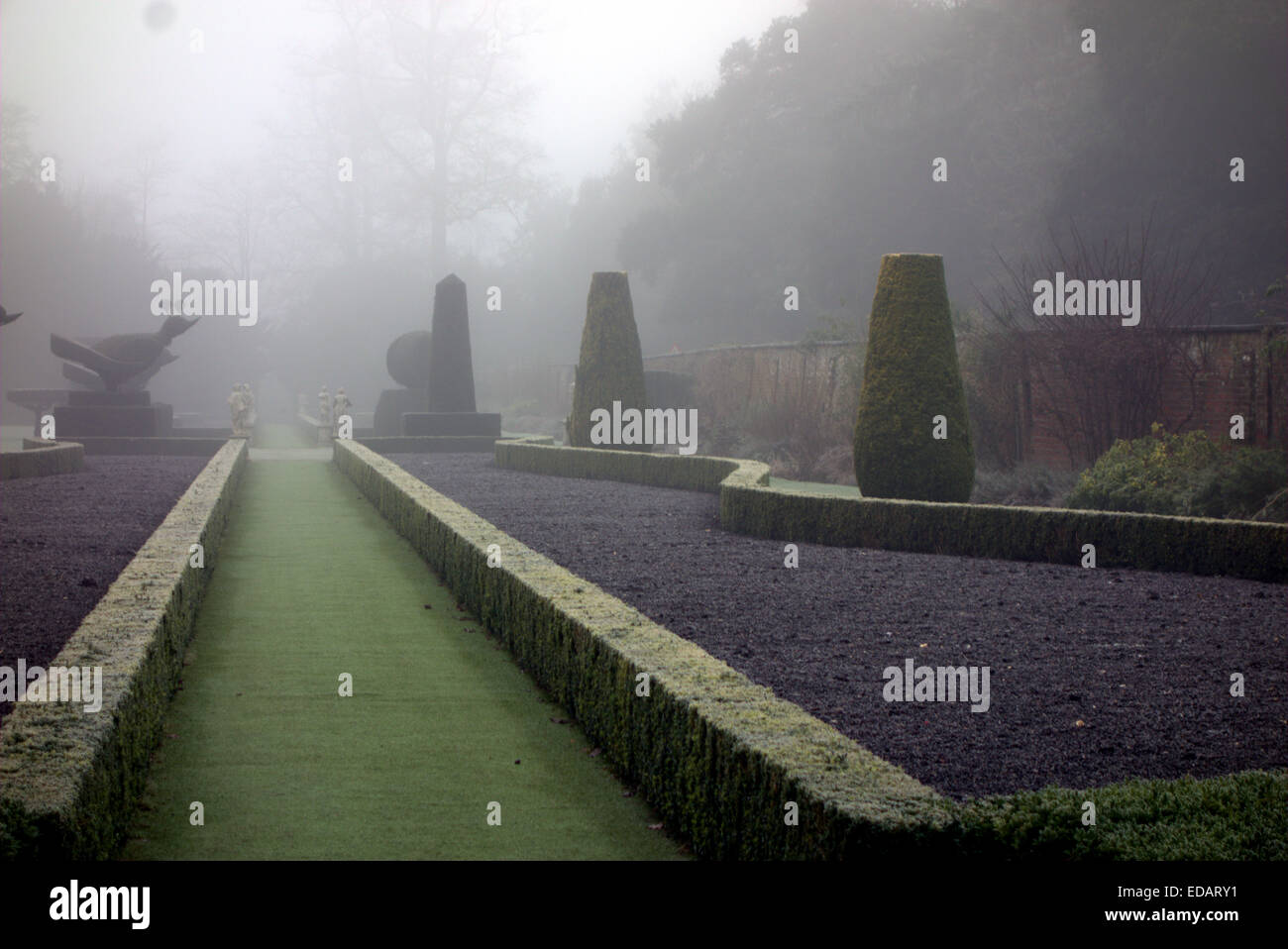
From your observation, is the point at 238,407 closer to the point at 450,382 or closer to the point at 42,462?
the point at 450,382

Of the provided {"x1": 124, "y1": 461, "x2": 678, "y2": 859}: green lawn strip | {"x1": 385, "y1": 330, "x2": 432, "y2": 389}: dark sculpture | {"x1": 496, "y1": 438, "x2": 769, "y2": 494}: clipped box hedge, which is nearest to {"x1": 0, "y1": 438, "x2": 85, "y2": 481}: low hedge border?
{"x1": 496, "y1": 438, "x2": 769, "y2": 494}: clipped box hedge

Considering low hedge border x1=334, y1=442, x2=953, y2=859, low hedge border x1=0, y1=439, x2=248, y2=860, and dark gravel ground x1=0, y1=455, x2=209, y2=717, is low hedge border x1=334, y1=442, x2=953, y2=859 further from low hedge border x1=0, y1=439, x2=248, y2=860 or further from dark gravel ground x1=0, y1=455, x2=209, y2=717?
dark gravel ground x1=0, y1=455, x2=209, y2=717

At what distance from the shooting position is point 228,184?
54875mm

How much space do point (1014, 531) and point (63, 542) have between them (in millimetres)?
7870

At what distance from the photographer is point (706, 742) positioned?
13.1 feet

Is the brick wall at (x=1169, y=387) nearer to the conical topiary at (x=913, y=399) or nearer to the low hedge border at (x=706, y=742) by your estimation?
the conical topiary at (x=913, y=399)

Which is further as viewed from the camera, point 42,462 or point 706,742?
point 42,462

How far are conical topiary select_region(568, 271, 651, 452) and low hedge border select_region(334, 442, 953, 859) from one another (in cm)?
1329

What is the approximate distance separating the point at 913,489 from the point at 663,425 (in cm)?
1367

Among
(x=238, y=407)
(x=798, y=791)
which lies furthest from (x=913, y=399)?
(x=238, y=407)

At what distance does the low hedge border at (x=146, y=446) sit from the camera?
24188mm

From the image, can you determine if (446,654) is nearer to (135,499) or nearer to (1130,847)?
(1130,847)

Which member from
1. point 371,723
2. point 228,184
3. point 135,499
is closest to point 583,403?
point 135,499

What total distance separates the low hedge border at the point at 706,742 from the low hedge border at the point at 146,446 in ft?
63.1
